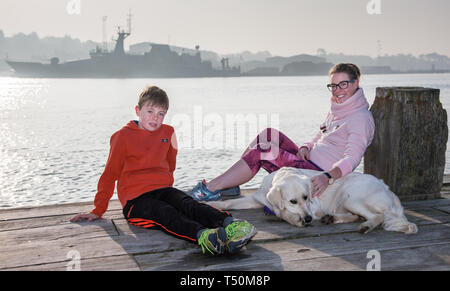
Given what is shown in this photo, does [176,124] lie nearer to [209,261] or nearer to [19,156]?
[19,156]

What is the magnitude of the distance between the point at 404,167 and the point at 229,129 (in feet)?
32.7

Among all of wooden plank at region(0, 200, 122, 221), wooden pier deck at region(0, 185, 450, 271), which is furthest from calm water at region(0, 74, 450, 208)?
wooden pier deck at region(0, 185, 450, 271)

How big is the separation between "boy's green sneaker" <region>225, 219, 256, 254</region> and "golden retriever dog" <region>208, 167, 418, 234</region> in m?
0.55

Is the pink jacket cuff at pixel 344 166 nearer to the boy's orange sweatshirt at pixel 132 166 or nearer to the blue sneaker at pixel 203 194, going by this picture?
the blue sneaker at pixel 203 194

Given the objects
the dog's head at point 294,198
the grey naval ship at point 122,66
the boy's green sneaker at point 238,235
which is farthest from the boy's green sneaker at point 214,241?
the grey naval ship at point 122,66

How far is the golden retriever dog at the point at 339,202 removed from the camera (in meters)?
2.58

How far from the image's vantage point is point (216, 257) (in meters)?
2.12

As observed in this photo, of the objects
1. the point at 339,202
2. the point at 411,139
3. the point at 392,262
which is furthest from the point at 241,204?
the point at 411,139

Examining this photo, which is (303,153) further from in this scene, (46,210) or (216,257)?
(46,210)

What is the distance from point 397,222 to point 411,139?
3.01 ft

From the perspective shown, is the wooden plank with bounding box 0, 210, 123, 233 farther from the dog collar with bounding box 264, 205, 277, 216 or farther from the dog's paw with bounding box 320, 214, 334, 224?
the dog's paw with bounding box 320, 214, 334, 224

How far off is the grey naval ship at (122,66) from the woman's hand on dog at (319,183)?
93687mm

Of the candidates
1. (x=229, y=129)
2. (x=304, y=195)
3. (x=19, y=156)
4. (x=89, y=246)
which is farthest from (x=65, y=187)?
(x=229, y=129)

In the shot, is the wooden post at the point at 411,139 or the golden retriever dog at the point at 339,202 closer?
→ the golden retriever dog at the point at 339,202
